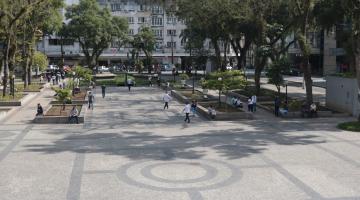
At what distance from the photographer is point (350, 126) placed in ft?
84.5

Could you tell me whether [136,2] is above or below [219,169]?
above

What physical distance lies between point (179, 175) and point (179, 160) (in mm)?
2213

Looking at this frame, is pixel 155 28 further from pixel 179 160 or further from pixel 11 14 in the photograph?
pixel 179 160

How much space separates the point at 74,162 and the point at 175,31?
85864 mm

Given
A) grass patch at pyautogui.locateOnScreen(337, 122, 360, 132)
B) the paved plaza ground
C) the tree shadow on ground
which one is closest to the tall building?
the paved plaza ground

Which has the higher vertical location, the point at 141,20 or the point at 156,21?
the point at 141,20

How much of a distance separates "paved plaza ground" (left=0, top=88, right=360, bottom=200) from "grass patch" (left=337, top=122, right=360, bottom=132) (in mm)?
633

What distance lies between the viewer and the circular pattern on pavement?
15.1 meters

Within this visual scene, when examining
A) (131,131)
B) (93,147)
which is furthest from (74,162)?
(131,131)

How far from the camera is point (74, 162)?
59.6ft

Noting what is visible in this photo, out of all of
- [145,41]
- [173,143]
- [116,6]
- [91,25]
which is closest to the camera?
[173,143]

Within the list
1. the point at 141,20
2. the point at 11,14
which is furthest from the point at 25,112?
the point at 141,20

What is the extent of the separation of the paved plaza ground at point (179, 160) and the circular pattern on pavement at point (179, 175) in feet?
A: 0.10

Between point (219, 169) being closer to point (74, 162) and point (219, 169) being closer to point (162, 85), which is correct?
point (74, 162)
